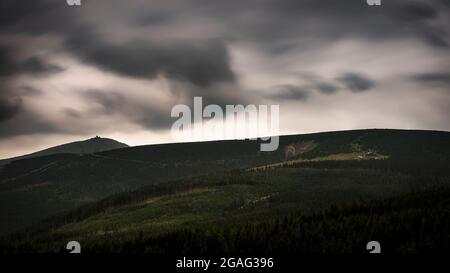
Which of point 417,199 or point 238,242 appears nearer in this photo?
point 238,242

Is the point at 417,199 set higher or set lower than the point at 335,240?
higher

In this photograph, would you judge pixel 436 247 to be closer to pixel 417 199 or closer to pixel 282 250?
pixel 282 250

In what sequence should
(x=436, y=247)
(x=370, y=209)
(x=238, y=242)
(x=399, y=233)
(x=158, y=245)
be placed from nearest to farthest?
(x=436, y=247) < (x=399, y=233) < (x=238, y=242) < (x=158, y=245) < (x=370, y=209)

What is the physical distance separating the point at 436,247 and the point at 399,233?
14.7 meters

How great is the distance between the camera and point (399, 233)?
8119cm

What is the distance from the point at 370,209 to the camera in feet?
377

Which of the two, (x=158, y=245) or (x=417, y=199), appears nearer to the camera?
(x=158, y=245)
